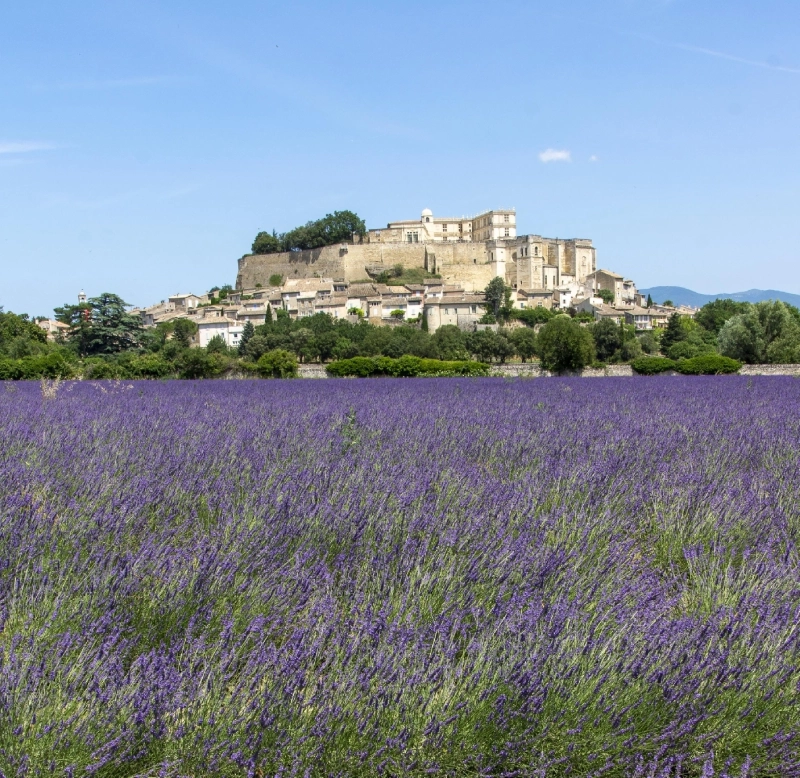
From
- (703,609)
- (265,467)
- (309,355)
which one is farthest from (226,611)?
(309,355)

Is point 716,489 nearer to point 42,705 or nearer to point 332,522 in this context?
point 332,522

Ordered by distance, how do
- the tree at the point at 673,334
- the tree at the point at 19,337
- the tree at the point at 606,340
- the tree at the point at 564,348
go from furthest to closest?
the tree at the point at 673,334
the tree at the point at 606,340
the tree at the point at 19,337
the tree at the point at 564,348

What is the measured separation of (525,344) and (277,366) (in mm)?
29212

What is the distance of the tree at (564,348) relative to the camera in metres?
26.0

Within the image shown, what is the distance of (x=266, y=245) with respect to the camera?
85188 millimetres

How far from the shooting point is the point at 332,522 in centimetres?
274

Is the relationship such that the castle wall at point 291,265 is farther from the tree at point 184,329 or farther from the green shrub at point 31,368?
the green shrub at point 31,368

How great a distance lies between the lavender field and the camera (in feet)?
4.83

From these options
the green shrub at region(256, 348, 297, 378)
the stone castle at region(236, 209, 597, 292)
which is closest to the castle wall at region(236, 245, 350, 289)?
the stone castle at region(236, 209, 597, 292)

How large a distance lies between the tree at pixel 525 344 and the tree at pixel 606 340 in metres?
4.14

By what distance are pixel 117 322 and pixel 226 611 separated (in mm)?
36306

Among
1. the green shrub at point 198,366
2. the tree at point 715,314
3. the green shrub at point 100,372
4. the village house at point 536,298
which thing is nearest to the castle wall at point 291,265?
the village house at point 536,298

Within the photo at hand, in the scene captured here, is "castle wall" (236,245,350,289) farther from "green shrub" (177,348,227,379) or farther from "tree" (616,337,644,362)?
"green shrub" (177,348,227,379)

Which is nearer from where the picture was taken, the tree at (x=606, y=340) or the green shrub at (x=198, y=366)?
the green shrub at (x=198, y=366)
